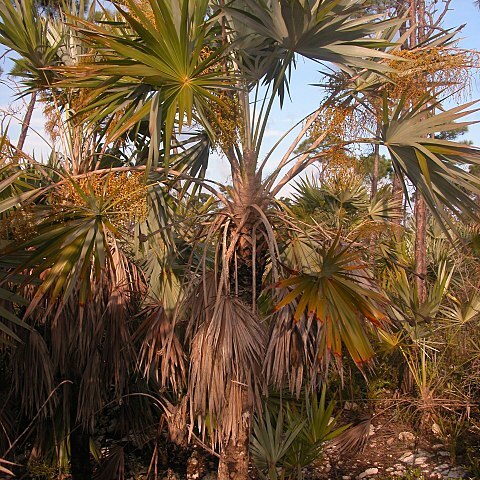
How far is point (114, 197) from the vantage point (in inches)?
161

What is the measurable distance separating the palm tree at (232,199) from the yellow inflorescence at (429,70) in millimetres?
210

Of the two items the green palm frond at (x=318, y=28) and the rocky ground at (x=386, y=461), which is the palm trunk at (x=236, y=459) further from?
the green palm frond at (x=318, y=28)

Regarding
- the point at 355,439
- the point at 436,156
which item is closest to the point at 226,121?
the point at 436,156

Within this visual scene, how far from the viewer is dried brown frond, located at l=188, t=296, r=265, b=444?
4.06m

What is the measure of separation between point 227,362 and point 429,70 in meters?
2.72

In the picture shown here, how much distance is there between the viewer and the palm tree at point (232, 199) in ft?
11.7

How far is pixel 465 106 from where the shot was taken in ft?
13.4

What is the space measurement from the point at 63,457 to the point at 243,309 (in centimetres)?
347

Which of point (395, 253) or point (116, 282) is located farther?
point (395, 253)

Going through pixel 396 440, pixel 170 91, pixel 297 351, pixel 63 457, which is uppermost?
pixel 170 91

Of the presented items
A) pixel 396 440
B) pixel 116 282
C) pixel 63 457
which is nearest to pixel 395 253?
pixel 396 440

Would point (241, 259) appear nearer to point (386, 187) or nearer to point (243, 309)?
point (243, 309)

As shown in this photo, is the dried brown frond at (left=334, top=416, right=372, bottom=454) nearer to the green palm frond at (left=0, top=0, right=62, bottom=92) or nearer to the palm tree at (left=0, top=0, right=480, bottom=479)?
the palm tree at (left=0, top=0, right=480, bottom=479)

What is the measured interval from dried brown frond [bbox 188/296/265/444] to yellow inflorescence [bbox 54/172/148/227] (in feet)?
3.04
